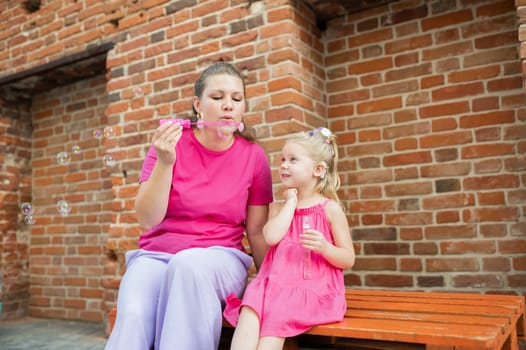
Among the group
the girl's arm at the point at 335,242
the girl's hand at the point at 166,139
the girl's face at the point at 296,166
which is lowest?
the girl's arm at the point at 335,242

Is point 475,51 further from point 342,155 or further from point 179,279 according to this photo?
point 179,279

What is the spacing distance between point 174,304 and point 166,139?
548 mm

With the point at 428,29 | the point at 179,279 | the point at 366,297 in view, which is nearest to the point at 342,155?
the point at 428,29

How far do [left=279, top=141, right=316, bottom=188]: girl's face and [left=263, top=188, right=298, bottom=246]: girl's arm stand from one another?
6 centimetres

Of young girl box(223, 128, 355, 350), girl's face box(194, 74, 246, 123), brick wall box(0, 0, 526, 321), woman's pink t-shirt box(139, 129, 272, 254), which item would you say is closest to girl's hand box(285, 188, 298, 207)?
young girl box(223, 128, 355, 350)

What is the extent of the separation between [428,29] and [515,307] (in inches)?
58.4

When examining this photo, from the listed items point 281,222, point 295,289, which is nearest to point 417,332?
point 295,289

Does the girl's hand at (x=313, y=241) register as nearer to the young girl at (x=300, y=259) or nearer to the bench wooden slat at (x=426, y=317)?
the young girl at (x=300, y=259)

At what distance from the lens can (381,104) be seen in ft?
8.65

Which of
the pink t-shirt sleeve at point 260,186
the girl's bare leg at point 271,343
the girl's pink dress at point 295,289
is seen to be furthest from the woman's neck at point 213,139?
the girl's bare leg at point 271,343

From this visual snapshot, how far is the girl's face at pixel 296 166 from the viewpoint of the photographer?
1.83m

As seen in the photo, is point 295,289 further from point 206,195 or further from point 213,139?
point 213,139

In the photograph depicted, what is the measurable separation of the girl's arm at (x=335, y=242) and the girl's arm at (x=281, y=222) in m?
0.11

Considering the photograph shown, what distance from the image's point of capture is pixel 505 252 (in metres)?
2.26
